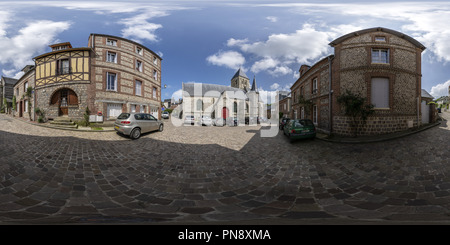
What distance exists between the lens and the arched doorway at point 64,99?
352 inches

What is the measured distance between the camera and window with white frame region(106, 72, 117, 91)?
31.6 ft

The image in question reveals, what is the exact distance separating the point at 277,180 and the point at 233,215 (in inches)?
57.6

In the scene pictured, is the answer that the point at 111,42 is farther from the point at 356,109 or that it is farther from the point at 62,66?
the point at 356,109

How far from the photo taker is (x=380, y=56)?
7.75 meters

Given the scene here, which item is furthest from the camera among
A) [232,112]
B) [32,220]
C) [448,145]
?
[232,112]

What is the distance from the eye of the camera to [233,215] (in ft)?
6.90

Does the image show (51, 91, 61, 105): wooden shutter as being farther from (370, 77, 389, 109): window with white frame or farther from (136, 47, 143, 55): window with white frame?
A: (370, 77, 389, 109): window with white frame

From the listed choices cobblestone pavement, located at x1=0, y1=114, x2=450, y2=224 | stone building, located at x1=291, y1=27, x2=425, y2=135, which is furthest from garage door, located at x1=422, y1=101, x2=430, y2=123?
cobblestone pavement, located at x1=0, y1=114, x2=450, y2=224

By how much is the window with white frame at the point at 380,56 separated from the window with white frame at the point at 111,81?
1442 cm

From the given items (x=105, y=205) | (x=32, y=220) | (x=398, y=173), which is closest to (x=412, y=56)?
(x=398, y=173)

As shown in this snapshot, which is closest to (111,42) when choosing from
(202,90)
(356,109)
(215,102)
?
(356,109)

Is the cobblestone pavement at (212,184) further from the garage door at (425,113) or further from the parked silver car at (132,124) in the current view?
the garage door at (425,113)

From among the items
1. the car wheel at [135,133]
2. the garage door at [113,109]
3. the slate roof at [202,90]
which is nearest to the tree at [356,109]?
the car wheel at [135,133]

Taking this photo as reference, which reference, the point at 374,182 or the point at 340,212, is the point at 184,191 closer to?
the point at 340,212
